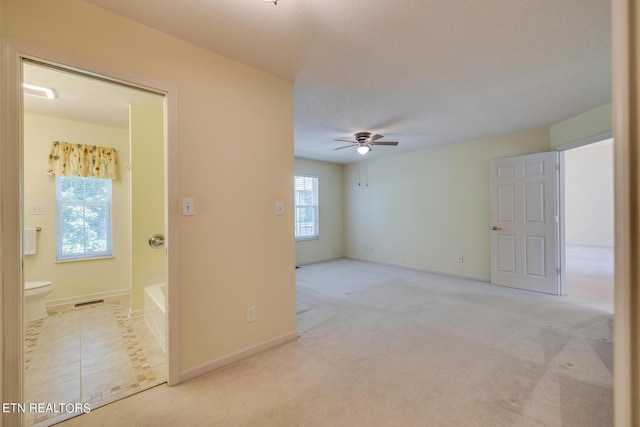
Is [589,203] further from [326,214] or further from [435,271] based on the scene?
[326,214]

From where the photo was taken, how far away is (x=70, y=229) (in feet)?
12.3

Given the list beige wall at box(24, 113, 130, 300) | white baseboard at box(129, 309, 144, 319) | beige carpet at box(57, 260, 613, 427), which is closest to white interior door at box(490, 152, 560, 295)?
beige carpet at box(57, 260, 613, 427)

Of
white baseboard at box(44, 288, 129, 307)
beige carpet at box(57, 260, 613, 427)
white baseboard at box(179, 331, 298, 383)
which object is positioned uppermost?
white baseboard at box(44, 288, 129, 307)

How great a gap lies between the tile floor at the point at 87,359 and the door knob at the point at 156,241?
0.83 m

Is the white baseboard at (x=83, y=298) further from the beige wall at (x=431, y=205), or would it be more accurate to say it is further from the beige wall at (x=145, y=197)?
the beige wall at (x=431, y=205)

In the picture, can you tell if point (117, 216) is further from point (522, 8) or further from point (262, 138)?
point (522, 8)

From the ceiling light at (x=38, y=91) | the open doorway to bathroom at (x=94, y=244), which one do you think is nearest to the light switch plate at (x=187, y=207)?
the open doorway to bathroom at (x=94, y=244)

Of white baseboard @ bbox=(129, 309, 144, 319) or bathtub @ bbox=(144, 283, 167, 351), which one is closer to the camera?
bathtub @ bbox=(144, 283, 167, 351)

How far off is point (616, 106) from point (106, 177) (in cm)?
488

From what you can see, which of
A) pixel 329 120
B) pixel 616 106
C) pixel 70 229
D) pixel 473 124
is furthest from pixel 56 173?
pixel 473 124

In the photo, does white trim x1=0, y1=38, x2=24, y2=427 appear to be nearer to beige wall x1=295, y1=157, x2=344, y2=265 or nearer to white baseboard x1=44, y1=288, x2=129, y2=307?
white baseboard x1=44, y1=288, x2=129, y2=307

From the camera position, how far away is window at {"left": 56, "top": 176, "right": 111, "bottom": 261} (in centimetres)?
367

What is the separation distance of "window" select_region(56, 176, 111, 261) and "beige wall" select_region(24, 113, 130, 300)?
72 millimetres

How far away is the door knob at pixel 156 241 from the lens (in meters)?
3.30
